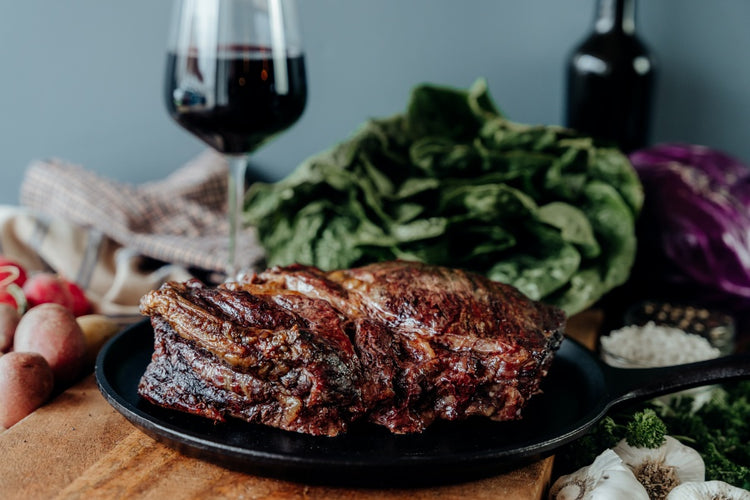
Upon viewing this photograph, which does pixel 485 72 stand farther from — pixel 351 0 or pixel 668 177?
pixel 668 177

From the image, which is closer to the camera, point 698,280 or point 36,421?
point 36,421

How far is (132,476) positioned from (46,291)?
3.21 feet

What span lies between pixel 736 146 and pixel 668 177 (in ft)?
2.22

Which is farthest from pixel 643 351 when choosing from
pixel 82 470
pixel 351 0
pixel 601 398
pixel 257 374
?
pixel 351 0

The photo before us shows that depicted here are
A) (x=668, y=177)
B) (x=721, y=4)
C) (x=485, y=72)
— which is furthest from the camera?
(x=485, y=72)

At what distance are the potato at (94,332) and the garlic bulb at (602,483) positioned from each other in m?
1.28

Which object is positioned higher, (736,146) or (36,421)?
(736,146)

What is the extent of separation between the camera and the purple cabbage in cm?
294

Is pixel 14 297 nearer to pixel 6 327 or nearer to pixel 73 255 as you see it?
pixel 6 327

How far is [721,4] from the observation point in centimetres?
332

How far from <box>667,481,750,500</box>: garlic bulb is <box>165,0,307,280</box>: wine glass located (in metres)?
1.52

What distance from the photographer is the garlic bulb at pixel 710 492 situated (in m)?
1.63

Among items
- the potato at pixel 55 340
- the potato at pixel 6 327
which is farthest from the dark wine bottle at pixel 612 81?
the potato at pixel 6 327

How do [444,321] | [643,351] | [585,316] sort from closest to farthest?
[444,321], [643,351], [585,316]
